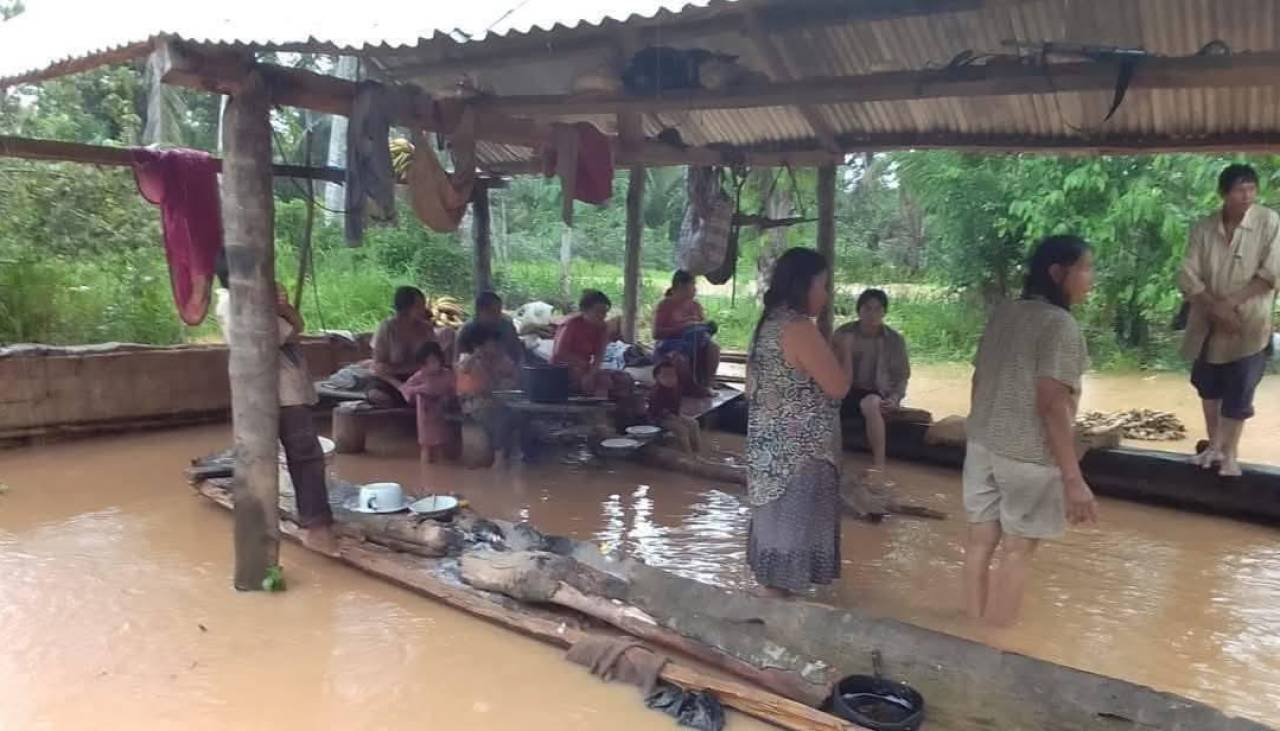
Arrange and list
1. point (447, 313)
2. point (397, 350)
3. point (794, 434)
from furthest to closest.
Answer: point (447, 313) < point (397, 350) < point (794, 434)

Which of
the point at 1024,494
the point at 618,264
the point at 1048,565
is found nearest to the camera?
the point at 1024,494

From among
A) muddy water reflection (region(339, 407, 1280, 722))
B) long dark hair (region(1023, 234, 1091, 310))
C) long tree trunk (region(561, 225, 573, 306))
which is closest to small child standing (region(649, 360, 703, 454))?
muddy water reflection (region(339, 407, 1280, 722))

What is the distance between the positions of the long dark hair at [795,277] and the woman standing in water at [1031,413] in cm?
78

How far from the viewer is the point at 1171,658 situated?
13.4 feet

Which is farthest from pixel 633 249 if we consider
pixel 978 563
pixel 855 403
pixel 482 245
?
pixel 978 563

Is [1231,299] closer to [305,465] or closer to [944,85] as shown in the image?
[944,85]

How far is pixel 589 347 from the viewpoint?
801 cm

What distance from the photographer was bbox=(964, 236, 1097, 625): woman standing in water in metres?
3.71

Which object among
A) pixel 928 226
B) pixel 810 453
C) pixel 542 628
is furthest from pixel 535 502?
pixel 928 226

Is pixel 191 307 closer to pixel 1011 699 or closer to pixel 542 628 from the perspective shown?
pixel 542 628

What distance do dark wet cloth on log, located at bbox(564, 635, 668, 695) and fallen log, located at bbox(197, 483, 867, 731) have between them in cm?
5

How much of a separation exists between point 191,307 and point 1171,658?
5.44 meters

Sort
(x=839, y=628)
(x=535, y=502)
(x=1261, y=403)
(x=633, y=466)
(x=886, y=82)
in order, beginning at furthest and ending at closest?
1. (x=1261, y=403)
2. (x=633, y=466)
3. (x=535, y=502)
4. (x=886, y=82)
5. (x=839, y=628)

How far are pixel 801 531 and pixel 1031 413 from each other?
1.03m
